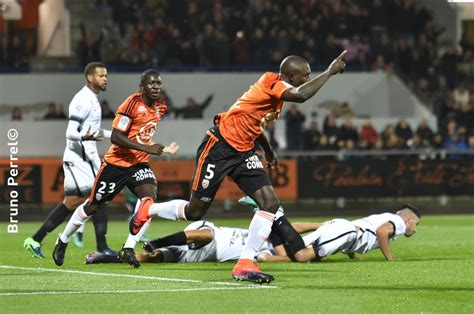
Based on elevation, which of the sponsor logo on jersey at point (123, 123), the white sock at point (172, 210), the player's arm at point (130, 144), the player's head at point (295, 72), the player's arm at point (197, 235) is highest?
the player's head at point (295, 72)

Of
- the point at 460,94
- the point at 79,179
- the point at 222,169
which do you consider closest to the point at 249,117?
the point at 222,169

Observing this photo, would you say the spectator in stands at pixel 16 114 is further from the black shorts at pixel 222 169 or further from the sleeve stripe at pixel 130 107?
the black shorts at pixel 222 169

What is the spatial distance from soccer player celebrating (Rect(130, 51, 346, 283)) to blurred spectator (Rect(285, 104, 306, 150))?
57.3ft

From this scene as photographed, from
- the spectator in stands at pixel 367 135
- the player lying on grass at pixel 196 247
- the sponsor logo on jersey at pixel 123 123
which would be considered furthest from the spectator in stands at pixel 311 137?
the sponsor logo on jersey at pixel 123 123

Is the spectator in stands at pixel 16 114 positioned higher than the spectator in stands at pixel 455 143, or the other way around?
the spectator in stands at pixel 16 114

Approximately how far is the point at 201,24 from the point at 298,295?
22986 millimetres

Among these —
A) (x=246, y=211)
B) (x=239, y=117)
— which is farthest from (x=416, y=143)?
(x=239, y=117)

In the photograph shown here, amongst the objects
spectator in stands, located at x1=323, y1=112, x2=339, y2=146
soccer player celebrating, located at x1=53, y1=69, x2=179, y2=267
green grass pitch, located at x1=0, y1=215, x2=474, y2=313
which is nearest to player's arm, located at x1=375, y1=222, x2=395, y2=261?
green grass pitch, located at x1=0, y1=215, x2=474, y2=313

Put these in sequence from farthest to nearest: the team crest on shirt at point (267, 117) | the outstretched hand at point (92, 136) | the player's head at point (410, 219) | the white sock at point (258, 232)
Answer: the player's head at point (410, 219) < the outstretched hand at point (92, 136) < the team crest on shirt at point (267, 117) < the white sock at point (258, 232)

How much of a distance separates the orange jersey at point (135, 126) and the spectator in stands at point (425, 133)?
1682 cm

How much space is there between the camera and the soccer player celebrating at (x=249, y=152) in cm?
1102

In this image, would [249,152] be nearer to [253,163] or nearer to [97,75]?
[253,163]

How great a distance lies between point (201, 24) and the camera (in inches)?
1262

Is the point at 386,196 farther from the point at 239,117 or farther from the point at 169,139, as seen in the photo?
the point at 239,117
